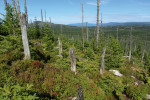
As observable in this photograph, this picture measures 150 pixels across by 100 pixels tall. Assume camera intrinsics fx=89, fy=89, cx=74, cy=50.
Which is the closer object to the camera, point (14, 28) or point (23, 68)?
point (23, 68)

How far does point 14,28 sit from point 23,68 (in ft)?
12.3

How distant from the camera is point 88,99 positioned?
16.0ft

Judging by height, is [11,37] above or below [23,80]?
above

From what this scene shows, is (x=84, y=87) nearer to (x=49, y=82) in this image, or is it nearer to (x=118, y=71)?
(x=49, y=82)

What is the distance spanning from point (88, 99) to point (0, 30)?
11.9 metres

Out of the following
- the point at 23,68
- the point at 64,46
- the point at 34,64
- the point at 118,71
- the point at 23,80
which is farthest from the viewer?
the point at 64,46

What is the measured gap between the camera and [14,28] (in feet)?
23.9

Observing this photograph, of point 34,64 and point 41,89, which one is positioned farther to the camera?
point 34,64

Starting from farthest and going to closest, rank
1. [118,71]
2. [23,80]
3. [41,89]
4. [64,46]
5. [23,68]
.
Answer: [64,46]
[118,71]
[23,68]
[23,80]
[41,89]

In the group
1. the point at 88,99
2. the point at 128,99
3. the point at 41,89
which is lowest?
the point at 128,99

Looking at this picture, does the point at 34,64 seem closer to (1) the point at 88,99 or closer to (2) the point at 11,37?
(2) the point at 11,37

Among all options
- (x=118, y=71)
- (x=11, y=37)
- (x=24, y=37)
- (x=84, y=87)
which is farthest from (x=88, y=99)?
(x=118, y=71)

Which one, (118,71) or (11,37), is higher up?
(11,37)

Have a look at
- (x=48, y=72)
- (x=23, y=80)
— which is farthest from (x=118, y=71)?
(x=23, y=80)
